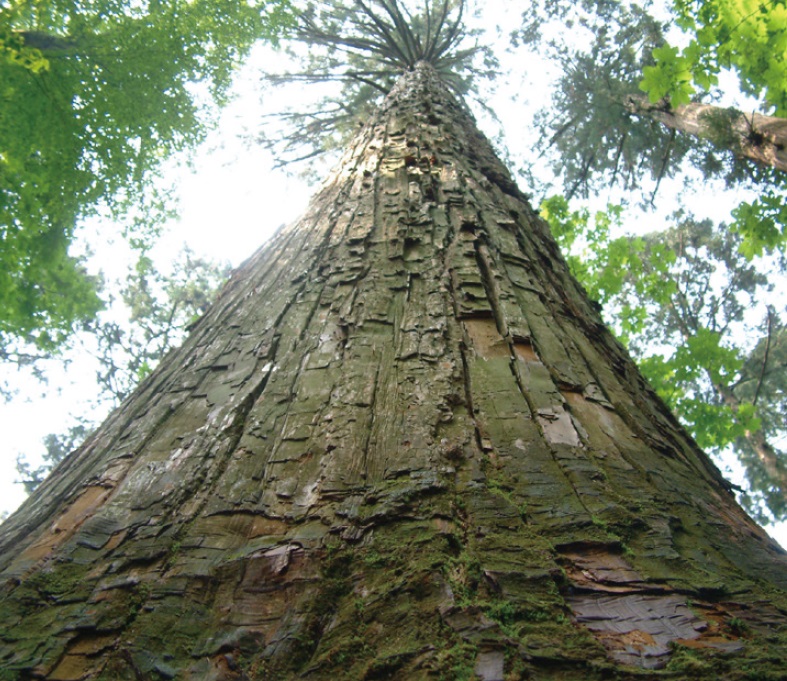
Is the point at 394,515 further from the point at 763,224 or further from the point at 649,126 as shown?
the point at 649,126

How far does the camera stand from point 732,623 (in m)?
0.90

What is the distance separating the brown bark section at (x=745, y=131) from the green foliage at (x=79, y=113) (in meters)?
6.02

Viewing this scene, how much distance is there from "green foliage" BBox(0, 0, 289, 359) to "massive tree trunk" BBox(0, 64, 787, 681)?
4.58m

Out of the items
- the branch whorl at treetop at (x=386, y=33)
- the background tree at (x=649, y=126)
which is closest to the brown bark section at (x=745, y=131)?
the background tree at (x=649, y=126)

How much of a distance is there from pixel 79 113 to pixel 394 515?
20.2 ft

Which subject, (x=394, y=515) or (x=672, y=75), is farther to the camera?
(x=672, y=75)

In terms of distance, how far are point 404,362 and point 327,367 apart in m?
0.24

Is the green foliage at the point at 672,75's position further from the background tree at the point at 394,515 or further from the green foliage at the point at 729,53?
the background tree at the point at 394,515

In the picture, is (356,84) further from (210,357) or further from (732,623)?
(732,623)

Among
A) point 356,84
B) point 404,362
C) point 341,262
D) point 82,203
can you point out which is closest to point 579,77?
point 356,84

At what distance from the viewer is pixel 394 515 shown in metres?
1.11

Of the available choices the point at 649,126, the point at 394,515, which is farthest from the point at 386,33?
the point at 394,515

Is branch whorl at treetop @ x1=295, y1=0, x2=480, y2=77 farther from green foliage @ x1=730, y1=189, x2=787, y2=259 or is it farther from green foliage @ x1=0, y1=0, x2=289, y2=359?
green foliage @ x1=730, y1=189, x2=787, y2=259

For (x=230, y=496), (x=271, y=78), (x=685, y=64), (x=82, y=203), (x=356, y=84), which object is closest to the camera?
(x=230, y=496)
